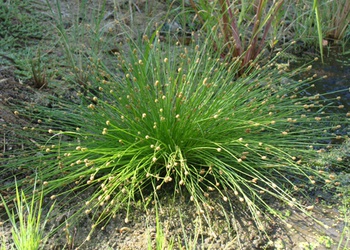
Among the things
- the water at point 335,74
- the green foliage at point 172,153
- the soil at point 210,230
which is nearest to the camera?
the soil at point 210,230

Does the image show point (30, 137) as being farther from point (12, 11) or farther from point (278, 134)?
point (12, 11)

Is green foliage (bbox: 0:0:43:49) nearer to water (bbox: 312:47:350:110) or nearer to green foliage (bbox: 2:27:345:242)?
green foliage (bbox: 2:27:345:242)

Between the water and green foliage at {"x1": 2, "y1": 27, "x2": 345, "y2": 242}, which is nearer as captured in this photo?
green foliage at {"x1": 2, "y1": 27, "x2": 345, "y2": 242}

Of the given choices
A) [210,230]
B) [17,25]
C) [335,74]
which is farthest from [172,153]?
[17,25]

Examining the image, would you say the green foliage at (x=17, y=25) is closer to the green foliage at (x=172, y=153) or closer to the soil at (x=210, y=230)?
the green foliage at (x=172, y=153)

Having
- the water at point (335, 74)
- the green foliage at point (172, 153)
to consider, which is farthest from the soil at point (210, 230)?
the water at point (335, 74)

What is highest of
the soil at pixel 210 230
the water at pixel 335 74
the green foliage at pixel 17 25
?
the green foliage at pixel 17 25

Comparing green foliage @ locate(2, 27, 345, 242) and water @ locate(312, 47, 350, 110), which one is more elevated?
green foliage @ locate(2, 27, 345, 242)

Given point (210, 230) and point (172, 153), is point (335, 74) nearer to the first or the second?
point (172, 153)

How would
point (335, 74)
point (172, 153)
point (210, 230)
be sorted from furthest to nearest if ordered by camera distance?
point (335, 74) → point (172, 153) → point (210, 230)

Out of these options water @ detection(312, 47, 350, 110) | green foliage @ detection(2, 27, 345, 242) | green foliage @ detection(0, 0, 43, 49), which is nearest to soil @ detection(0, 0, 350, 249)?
green foliage @ detection(2, 27, 345, 242)

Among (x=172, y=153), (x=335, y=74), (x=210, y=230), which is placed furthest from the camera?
(x=335, y=74)

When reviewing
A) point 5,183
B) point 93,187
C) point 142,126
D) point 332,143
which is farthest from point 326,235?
point 5,183
